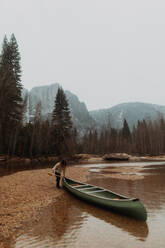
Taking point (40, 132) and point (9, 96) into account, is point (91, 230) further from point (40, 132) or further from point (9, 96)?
point (40, 132)

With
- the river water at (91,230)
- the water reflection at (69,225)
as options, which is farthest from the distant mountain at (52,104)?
the river water at (91,230)

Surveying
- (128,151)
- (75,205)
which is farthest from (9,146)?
(128,151)

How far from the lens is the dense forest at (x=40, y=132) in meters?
27.5

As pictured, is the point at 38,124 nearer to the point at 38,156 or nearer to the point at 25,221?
the point at 38,156

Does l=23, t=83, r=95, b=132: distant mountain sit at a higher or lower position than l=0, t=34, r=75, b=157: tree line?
higher

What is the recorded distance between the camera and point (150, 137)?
5422 centimetres

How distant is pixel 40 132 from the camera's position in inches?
1457

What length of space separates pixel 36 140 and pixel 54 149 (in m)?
6.60

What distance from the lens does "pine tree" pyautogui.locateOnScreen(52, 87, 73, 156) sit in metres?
40.1

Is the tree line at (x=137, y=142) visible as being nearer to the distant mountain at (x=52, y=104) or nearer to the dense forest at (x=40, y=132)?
the dense forest at (x=40, y=132)

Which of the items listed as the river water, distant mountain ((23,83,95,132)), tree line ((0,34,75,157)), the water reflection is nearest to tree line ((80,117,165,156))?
tree line ((0,34,75,157))

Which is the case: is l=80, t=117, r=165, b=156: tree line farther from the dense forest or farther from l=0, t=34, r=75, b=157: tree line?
l=0, t=34, r=75, b=157: tree line

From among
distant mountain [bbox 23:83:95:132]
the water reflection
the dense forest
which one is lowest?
the water reflection

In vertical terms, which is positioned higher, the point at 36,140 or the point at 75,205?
the point at 36,140
